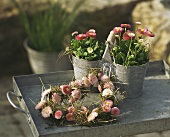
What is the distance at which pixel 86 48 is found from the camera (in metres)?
2.11

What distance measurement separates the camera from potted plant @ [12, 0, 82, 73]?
4.11 meters

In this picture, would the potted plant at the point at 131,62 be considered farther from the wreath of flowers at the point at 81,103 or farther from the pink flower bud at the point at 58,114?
the pink flower bud at the point at 58,114

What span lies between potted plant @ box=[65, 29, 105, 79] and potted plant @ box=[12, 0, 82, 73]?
1.94 meters

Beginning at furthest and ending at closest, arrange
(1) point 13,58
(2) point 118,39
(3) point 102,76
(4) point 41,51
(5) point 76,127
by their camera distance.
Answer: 1. (1) point 13,58
2. (4) point 41,51
3. (2) point 118,39
4. (3) point 102,76
5. (5) point 76,127

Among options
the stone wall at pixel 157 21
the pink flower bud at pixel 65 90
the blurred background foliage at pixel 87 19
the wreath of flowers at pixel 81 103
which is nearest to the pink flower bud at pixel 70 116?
the wreath of flowers at pixel 81 103

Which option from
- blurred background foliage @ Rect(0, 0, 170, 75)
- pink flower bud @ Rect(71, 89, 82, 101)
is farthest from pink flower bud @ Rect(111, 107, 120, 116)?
blurred background foliage @ Rect(0, 0, 170, 75)

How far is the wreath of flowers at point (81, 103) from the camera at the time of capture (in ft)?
6.14

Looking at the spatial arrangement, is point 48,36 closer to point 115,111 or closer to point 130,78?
point 130,78

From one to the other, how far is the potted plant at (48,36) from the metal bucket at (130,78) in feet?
6.63

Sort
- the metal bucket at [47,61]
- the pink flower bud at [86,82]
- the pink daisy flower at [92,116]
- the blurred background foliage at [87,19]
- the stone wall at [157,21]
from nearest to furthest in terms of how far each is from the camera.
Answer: the pink daisy flower at [92,116], the pink flower bud at [86,82], the stone wall at [157,21], the metal bucket at [47,61], the blurred background foliage at [87,19]

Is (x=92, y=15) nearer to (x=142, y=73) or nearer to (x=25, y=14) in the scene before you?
(x=25, y=14)

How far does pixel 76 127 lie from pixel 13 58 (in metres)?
2.72

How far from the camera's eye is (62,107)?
6.31ft

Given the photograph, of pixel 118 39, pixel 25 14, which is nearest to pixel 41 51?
pixel 25 14
